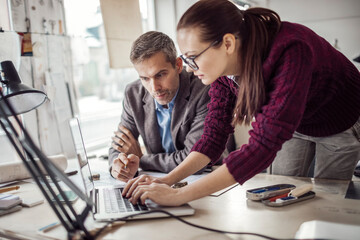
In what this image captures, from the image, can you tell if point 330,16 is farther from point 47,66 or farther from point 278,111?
point 278,111

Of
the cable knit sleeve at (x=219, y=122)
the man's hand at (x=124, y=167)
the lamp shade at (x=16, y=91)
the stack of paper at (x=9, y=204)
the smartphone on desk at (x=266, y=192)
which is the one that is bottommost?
the man's hand at (x=124, y=167)

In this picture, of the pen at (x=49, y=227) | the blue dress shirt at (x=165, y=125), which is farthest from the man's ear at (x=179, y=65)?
the pen at (x=49, y=227)

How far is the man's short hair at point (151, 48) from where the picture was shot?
1.57m

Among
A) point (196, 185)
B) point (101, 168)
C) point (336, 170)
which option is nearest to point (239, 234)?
point (196, 185)

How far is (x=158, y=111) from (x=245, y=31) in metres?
0.86

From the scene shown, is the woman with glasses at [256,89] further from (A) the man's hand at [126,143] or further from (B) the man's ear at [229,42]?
(A) the man's hand at [126,143]

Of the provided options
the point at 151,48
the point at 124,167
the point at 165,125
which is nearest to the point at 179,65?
the point at 151,48

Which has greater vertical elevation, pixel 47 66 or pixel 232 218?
pixel 47 66

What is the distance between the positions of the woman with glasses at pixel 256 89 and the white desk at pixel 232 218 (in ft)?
0.27

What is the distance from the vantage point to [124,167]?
146 centimetres

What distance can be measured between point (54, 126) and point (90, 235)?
4.45 ft

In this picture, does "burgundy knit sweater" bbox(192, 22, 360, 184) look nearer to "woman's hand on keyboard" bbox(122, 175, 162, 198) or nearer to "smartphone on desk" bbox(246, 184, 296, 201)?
"smartphone on desk" bbox(246, 184, 296, 201)

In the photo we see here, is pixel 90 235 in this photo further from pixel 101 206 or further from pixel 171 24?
pixel 171 24

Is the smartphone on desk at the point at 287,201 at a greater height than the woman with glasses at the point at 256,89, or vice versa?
the woman with glasses at the point at 256,89
